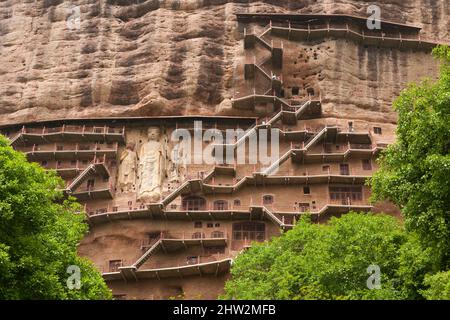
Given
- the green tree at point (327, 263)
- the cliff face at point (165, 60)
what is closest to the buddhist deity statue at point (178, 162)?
the cliff face at point (165, 60)

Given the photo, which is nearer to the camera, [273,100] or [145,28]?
[273,100]

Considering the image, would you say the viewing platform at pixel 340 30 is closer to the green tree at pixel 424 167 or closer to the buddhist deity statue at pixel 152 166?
the buddhist deity statue at pixel 152 166

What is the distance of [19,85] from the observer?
5516cm

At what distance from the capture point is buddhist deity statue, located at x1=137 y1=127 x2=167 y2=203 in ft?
154

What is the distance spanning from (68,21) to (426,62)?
26890mm

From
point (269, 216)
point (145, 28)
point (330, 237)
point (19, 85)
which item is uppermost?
point (145, 28)

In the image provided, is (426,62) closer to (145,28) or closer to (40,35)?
(145,28)

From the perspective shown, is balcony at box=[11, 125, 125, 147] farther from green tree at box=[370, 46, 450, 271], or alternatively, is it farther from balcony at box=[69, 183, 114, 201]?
green tree at box=[370, 46, 450, 271]

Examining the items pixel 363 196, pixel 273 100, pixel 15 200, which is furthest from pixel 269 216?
pixel 15 200

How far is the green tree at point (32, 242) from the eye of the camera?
2391cm

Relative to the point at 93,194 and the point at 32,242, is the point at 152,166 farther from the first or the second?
the point at 32,242

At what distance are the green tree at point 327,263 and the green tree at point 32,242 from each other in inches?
248

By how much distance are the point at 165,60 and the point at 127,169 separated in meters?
9.27
